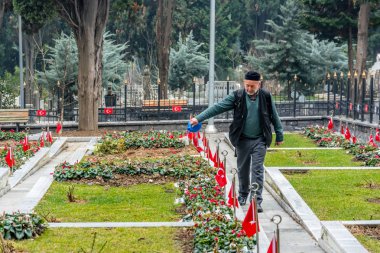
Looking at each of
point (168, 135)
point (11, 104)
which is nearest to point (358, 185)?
point (168, 135)

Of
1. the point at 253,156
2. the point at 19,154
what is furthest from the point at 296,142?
the point at 253,156

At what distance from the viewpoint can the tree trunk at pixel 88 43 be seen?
83.8ft

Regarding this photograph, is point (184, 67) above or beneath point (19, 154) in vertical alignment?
above

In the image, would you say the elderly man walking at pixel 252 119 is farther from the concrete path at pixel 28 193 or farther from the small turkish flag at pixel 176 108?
the small turkish flag at pixel 176 108

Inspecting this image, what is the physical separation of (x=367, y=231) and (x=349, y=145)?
1035cm

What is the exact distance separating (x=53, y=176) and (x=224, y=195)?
4.66m

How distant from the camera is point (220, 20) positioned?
6538 cm

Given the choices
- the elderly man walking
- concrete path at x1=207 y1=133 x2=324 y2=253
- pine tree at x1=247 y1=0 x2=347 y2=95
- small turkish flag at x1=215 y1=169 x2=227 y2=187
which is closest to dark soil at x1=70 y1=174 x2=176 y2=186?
concrete path at x1=207 y1=133 x2=324 y2=253

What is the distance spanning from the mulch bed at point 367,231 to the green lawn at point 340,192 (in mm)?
827

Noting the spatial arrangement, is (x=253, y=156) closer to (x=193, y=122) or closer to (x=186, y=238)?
(x=193, y=122)

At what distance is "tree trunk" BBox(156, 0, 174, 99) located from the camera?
3738 cm

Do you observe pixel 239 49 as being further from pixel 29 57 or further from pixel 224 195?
pixel 224 195

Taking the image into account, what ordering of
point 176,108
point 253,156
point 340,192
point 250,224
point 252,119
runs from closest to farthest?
point 250,224
point 252,119
point 253,156
point 340,192
point 176,108

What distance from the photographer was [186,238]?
9156 mm
